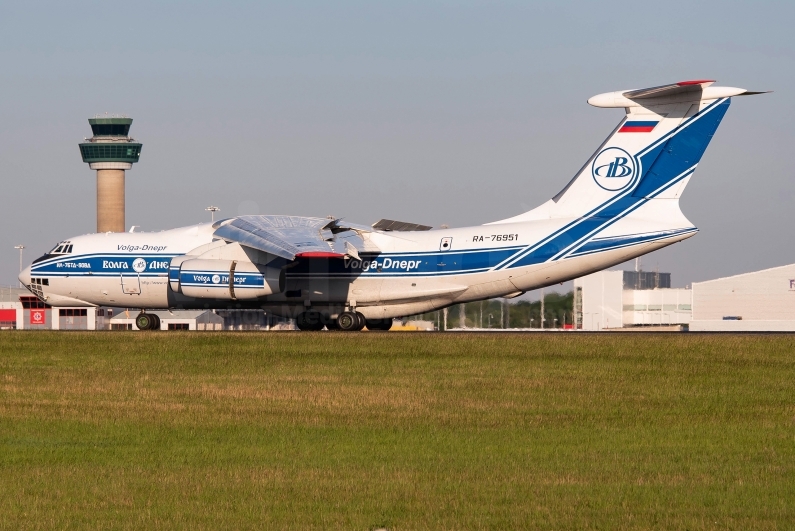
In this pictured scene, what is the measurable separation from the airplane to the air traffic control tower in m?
87.3

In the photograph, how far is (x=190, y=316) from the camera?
6088 centimetres

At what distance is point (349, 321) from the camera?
97.7 ft

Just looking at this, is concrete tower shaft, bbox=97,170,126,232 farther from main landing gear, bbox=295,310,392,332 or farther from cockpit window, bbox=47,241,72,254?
main landing gear, bbox=295,310,392,332

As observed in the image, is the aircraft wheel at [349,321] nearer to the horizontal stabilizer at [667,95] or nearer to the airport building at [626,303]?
the horizontal stabilizer at [667,95]

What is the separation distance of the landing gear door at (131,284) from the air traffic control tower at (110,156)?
88010mm

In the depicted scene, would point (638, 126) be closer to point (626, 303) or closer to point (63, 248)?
point (63, 248)

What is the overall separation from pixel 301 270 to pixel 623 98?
977cm

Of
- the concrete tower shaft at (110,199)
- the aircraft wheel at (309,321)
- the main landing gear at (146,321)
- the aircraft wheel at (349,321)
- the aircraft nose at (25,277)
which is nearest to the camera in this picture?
the aircraft wheel at (349,321)

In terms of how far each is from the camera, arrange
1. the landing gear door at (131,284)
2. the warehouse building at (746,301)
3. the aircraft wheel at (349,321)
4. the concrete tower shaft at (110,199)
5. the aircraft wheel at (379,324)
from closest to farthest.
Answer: the aircraft wheel at (349,321)
the landing gear door at (131,284)
the aircraft wheel at (379,324)
the warehouse building at (746,301)
the concrete tower shaft at (110,199)

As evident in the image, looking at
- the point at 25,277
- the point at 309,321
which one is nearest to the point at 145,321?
the point at 25,277

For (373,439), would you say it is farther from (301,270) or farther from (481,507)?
(301,270)

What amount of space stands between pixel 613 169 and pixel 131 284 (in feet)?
45.7

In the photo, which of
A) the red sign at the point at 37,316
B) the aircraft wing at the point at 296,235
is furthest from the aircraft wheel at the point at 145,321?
the red sign at the point at 37,316

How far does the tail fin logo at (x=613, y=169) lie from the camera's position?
27.1 metres
